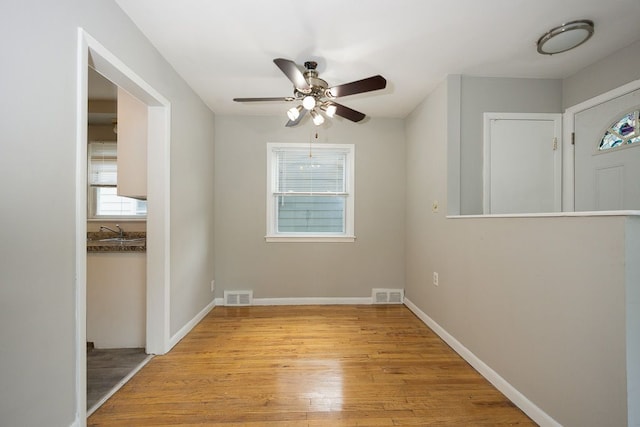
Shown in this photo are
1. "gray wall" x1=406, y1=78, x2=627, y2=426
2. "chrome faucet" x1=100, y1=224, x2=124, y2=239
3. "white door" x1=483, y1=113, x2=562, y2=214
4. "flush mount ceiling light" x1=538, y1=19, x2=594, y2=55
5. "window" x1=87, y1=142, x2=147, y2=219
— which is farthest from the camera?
"window" x1=87, y1=142, x2=147, y2=219

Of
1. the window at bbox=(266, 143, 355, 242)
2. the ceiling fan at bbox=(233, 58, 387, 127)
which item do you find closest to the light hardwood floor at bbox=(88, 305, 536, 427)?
the window at bbox=(266, 143, 355, 242)

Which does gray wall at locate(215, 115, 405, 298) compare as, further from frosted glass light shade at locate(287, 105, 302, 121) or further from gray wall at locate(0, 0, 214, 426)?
gray wall at locate(0, 0, 214, 426)

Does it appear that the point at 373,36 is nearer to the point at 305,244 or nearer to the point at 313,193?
the point at 313,193

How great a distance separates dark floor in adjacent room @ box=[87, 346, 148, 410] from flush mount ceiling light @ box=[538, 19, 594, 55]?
154 inches

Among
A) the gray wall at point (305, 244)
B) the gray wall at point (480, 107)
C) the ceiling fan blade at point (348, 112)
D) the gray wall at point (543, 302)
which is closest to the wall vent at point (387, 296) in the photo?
the gray wall at point (305, 244)

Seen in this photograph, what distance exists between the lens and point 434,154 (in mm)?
2762

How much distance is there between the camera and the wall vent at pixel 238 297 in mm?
3451

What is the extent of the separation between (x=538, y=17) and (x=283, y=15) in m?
1.70

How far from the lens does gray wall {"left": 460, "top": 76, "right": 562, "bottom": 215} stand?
252 cm

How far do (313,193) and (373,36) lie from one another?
78.9 inches

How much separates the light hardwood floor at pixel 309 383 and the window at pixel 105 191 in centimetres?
188

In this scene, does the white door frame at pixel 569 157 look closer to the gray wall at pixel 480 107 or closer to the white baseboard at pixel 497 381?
the gray wall at pixel 480 107

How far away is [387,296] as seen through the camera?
3553 mm

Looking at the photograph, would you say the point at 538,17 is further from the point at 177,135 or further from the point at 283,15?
the point at 177,135
